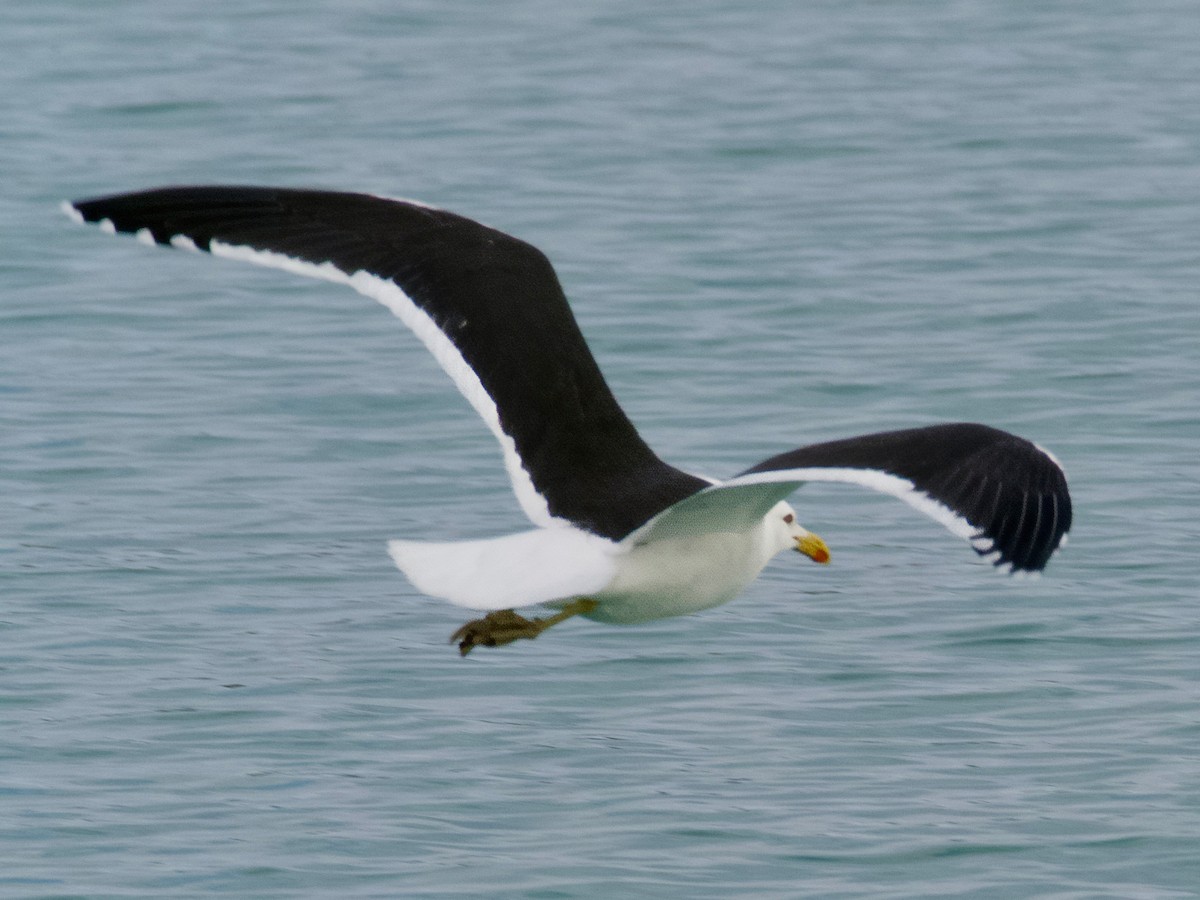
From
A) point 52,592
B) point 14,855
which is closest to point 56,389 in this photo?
point 52,592

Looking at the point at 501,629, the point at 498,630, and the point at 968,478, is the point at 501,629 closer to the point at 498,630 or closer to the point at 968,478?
the point at 498,630

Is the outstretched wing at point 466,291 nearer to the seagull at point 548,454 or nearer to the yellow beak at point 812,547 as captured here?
the seagull at point 548,454

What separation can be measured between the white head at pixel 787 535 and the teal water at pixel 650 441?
66 cm

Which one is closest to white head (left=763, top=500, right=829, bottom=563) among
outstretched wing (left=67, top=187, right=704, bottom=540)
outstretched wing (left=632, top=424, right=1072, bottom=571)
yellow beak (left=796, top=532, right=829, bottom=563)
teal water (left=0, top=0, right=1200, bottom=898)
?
yellow beak (left=796, top=532, right=829, bottom=563)

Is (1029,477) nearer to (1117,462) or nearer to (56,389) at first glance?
(1117,462)

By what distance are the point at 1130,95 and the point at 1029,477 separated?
13080mm

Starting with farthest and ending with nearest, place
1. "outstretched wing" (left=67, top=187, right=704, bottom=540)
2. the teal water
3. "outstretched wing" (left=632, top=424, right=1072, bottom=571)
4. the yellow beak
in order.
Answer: the yellow beak < the teal water < "outstretched wing" (left=67, top=187, right=704, bottom=540) < "outstretched wing" (left=632, top=424, right=1072, bottom=571)

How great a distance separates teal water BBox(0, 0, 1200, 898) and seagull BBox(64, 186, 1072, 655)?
754mm

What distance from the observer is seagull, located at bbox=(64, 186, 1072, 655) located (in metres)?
6.28

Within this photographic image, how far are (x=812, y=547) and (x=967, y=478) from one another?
1760mm

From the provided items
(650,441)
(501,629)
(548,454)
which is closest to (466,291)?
(548,454)

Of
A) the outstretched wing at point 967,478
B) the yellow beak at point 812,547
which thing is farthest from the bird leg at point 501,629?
the outstretched wing at point 967,478

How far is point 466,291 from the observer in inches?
306

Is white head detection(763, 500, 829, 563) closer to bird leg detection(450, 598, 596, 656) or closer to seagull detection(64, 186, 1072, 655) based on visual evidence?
seagull detection(64, 186, 1072, 655)
